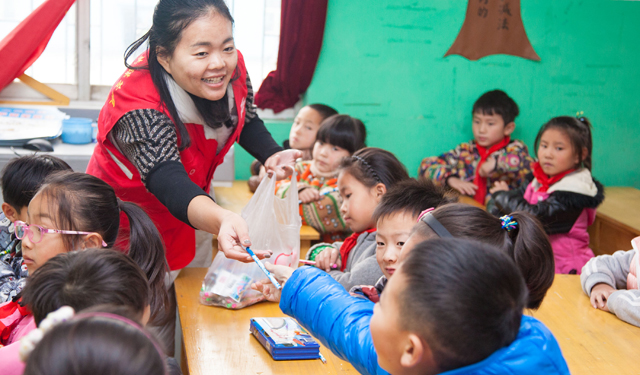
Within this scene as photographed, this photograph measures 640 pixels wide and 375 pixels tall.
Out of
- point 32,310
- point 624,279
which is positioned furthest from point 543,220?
point 32,310

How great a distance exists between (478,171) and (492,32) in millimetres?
1002

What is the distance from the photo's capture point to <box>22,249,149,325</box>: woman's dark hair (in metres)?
1.06

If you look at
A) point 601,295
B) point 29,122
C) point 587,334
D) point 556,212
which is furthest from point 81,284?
point 556,212

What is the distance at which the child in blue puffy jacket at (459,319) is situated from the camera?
0.85 m

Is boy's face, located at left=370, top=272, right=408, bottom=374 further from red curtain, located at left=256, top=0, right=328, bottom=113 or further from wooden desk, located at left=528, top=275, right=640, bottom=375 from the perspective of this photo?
red curtain, located at left=256, top=0, right=328, bottom=113

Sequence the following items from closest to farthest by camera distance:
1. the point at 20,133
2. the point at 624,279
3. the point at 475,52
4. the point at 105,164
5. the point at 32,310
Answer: the point at 32,310
the point at 105,164
the point at 624,279
the point at 20,133
the point at 475,52

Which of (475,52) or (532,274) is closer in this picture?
(532,274)

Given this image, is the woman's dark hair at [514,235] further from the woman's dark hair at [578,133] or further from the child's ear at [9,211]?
the woman's dark hair at [578,133]

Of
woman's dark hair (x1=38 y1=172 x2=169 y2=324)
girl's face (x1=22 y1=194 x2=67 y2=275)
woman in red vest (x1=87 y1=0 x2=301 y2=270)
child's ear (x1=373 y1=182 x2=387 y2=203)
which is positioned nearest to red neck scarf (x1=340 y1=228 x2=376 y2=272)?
child's ear (x1=373 y1=182 x2=387 y2=203)

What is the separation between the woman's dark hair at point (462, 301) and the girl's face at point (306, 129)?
2.67m

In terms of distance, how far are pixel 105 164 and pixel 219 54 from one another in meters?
0.56

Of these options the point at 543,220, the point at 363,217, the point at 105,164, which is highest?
the point at 105,164

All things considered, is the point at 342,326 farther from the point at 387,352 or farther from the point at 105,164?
the point at 105,164

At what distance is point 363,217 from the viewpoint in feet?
7.11
